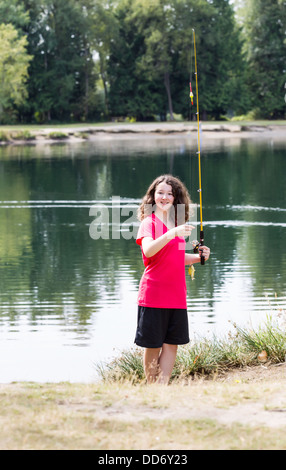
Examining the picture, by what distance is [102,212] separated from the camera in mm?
21891


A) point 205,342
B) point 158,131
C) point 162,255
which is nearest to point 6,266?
point 205,342

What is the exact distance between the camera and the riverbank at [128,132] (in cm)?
5991

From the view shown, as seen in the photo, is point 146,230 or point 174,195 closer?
point 146,230

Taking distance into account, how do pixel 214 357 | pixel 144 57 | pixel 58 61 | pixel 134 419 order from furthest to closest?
pixel 144 57 < pixel 58 61 < pixel 214 357 < pixel 134 419

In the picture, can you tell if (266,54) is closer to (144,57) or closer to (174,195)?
(144,57)

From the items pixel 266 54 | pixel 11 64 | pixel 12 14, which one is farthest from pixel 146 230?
pixel 266 54

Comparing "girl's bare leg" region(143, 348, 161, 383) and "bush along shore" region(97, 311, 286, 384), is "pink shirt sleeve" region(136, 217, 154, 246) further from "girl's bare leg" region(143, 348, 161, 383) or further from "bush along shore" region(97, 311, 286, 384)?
"bush along shore" region(97, 311, 286, 384)

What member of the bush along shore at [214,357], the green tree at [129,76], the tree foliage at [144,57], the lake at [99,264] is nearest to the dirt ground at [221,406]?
the bush along shore at [214,357]

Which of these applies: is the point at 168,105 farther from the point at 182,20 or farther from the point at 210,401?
the point at 210,401

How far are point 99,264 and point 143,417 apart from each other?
993cm

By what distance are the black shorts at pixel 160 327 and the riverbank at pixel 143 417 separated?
0.39m

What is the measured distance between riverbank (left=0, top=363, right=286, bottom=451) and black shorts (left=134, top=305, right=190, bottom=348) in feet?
1.26

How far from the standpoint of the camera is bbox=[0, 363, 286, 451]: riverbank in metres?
4.22

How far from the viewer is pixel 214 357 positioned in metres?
6.95
